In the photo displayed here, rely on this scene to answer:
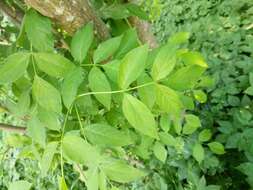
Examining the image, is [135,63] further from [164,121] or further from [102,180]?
[164,121]

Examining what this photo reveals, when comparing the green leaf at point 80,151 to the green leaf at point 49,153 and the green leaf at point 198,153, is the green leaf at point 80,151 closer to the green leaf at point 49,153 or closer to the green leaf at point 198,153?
the green leaf at point 49,153

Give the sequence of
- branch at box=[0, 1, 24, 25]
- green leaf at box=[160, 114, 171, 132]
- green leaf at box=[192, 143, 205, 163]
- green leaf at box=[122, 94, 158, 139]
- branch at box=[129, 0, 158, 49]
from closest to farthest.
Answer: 1. green leaf at box=[122, 94, 158, 139]
2. branch at box=[0, 1, 24, 25]
3. branch at box=[129, 0, 158, 49]
4. green leaf at box=[160, 114, 171, 132]
5. green leaf at box=[192, 143, 205, 163]

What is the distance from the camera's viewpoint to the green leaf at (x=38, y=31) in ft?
2.16

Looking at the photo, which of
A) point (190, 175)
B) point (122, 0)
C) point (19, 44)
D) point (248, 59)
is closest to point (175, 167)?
point (190, 175)

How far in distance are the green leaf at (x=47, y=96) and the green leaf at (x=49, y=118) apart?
0.05 metres

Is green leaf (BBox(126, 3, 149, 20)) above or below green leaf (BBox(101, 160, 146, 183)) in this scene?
above

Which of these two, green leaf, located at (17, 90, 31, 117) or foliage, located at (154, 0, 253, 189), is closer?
green leaf, located at (17, 90, 31, 117)

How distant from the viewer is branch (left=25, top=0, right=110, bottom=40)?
→ 66 centimetres

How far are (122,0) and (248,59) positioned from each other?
1019 mm

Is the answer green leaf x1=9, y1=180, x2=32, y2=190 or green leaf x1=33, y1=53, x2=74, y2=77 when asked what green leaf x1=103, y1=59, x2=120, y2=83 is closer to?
green leaf x1=33, y1=53, x2=74, y2=77

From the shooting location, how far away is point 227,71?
1894mm

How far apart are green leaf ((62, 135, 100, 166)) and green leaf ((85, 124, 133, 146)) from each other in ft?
0.13

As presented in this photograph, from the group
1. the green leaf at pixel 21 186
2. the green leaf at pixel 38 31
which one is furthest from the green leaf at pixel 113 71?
the green leaf at pixel 21 186

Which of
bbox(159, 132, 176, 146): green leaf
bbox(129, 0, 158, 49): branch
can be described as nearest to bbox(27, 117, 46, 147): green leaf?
bbox(129, 0, 158, 49): branch
